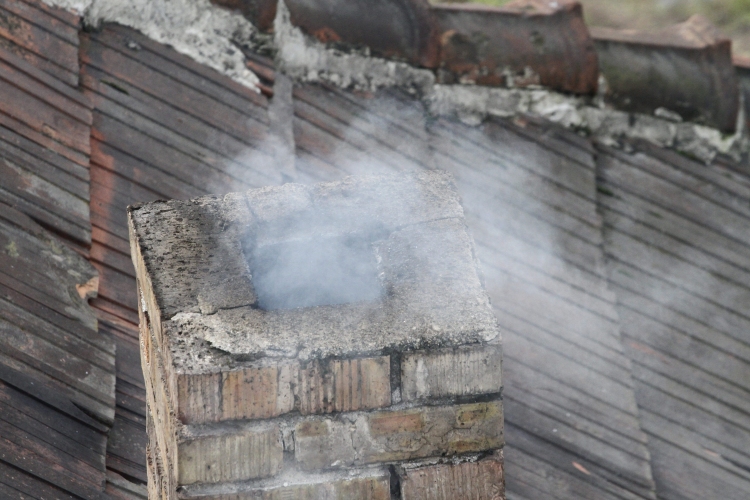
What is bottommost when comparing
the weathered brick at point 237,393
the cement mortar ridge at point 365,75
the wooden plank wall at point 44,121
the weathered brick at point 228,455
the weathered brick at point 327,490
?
the weathered brick at point 327,490

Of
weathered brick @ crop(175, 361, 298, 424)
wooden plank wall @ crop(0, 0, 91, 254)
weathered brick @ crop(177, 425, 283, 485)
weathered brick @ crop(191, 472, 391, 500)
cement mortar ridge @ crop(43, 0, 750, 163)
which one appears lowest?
weathered brick @ crop(191, 472, 391, 500)

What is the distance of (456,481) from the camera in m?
2.37

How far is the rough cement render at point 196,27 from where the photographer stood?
4.86 meters

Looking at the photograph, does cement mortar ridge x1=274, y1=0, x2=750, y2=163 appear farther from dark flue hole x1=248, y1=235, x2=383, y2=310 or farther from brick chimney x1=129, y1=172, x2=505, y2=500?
brick chimney x1=129, y1=172, x2=505, y2=500

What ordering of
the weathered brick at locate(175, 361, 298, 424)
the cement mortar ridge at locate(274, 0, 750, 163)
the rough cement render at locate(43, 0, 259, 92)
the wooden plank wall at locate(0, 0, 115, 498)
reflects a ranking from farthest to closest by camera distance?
the cement mortar ridge at locate(274, 0, 750, 163)
the rough cement render at locate(43, 0, 259, 92)
the wooden plank wall at locate(0, 0, 115, 498)
the weathered brick at locate(175, 361, 298, 424)

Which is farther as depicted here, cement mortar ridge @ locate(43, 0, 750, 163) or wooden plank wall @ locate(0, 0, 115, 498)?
cement mortar ridge @ locate(43, 0, 750, 163)

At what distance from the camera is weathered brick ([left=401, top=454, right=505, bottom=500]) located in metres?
2.34

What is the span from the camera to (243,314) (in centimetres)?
241

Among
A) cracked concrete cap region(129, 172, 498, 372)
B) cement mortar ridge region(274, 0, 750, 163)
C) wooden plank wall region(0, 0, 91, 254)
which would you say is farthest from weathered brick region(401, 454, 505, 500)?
cement mortar ridge region(274, 0, 750, 163)

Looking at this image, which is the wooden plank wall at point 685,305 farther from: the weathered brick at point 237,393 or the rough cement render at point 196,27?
the weathered brick at point 237,393

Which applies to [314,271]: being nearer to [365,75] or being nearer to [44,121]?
[44,121]

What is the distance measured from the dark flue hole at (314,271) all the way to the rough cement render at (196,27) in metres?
2.35

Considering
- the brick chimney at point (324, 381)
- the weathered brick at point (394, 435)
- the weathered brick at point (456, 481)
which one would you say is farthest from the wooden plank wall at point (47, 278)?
the weathered brick at point (456, 481)

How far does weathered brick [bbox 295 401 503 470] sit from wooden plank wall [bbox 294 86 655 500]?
1.62 meters
